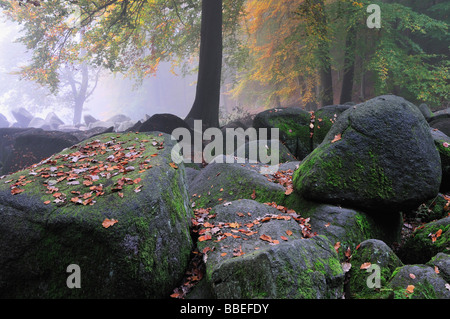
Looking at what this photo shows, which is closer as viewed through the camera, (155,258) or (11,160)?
(155,258)

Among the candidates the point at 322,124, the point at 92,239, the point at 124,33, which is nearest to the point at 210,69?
the point at 322,124

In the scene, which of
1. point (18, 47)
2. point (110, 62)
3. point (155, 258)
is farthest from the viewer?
point (18, 47)

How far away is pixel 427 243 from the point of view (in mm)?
3732

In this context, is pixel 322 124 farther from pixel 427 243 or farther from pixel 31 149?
pixel 31 149

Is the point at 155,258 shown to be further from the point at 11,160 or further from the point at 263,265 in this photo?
the point at 11,160

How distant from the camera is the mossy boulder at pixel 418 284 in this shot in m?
2.59

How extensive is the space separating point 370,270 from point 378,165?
1753 millimetres

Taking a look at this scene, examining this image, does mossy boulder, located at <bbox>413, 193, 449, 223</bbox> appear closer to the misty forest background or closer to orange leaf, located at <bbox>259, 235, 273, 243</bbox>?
orange leaf, located at <bbox>259, 235, 273, 243</bbox>

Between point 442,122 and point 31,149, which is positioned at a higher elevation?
point 442,122

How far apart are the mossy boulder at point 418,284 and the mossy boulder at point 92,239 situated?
2239 mm

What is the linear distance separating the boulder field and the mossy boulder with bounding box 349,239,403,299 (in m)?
0.01

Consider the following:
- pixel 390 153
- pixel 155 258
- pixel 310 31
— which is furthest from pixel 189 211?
pixel 310 31

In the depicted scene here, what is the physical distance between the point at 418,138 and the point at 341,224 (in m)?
1.86
